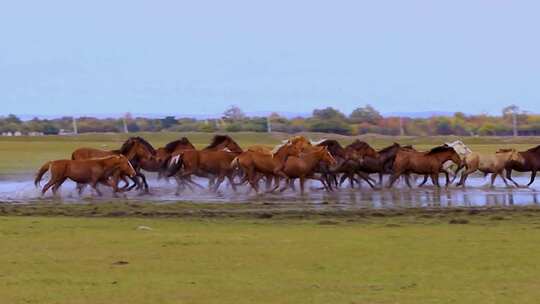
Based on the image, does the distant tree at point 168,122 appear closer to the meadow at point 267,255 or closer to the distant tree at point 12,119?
the distant tree at point 12,119

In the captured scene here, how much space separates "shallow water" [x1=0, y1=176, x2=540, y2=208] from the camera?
2442 centimetres

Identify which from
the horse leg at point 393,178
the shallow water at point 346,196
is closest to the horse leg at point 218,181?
the shallow water at point 346,196

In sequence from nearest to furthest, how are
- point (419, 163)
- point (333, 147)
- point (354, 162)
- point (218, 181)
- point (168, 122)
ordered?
1. point (218, 181)
2. point (419, 163)
3. point (354, 162)
4. point (333, 147)
5. point (168, 122)

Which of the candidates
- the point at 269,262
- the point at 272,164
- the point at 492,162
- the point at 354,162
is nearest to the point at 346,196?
the point at 272,164

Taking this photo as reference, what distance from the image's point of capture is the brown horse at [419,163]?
29.5 m

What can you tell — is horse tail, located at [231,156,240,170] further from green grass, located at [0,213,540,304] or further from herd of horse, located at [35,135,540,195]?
green grass, located at [0,213,540,304]

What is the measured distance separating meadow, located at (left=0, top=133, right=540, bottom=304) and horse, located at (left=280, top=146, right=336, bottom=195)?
5.27 meters

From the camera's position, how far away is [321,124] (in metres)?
70.9

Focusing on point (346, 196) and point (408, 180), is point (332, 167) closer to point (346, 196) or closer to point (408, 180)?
point (408, 180)

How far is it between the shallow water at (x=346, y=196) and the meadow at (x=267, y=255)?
239 cm

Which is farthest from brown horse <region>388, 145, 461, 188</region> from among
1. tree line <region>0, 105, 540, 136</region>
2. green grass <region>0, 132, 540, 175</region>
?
tree line <region>0, 105, 540, 136</region>

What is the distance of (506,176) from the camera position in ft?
102

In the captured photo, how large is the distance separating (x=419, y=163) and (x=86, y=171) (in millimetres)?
8351

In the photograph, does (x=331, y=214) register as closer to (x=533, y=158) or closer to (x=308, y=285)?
Result: (x=308, y=285)
